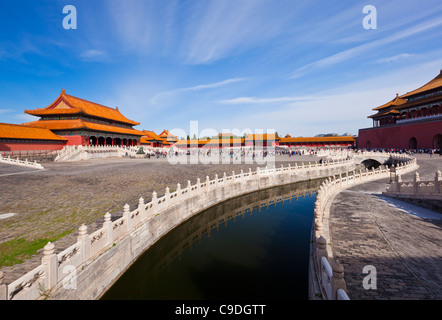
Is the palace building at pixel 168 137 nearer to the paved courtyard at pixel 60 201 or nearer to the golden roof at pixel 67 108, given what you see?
the golden roof at pixel 67 108

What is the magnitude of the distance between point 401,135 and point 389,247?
44.0 m

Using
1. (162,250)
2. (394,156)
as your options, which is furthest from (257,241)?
(394,156)

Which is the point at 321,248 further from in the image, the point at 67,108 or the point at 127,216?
the point at 67,108

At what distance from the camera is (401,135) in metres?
39.4

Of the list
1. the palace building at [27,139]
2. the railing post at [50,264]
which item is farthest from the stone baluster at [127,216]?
the palace building at [27,139]

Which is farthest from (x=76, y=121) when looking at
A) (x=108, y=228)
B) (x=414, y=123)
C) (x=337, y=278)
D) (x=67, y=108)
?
(x=414, y=123)

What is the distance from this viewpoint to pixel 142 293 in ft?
21.5

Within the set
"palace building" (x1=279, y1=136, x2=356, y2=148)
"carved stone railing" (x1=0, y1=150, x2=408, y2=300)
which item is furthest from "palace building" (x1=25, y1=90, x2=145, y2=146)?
"palace building" (x1=279, y1=136, x2=356, y2=148)

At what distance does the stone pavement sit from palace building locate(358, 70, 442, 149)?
33086 mm

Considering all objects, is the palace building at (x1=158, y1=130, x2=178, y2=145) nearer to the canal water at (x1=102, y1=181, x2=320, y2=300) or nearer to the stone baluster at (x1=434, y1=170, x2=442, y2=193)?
the canal water at (x1=102, y1=181, x2=320, y2=300)

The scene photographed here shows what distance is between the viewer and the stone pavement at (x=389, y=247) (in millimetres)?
4625

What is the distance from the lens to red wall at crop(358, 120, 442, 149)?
1335 inches

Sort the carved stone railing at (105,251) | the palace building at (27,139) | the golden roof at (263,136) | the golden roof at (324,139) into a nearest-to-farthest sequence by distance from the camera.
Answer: the carved stone railing at (105,251) < the palace building at (27,139) < the golden roof at (324,139) < the golden roof at (263,136)
